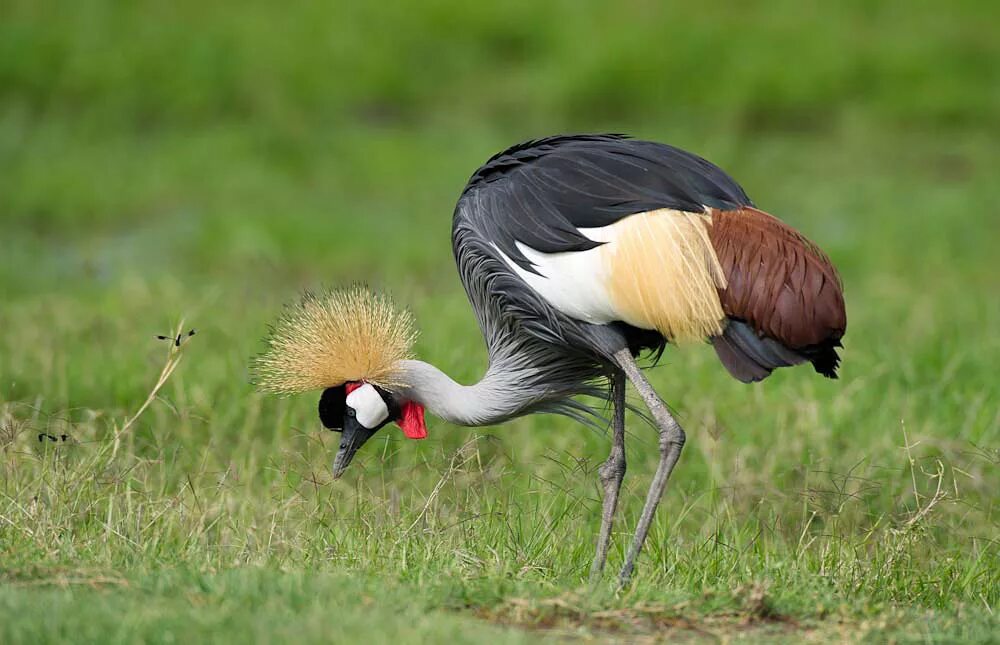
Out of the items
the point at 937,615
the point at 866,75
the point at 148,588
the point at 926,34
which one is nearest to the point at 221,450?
the point at 148,588

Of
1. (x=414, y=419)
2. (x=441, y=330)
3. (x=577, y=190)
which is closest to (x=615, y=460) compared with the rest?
(x=414, y=419)

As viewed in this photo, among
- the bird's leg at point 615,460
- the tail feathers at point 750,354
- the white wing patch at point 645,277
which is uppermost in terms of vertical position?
the white wing patch at point 645,277

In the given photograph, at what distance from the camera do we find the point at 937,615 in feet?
12.6

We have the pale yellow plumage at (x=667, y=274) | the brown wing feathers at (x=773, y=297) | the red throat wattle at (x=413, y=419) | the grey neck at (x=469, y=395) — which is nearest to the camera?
the brown wing feathers at (x=773, y=297)

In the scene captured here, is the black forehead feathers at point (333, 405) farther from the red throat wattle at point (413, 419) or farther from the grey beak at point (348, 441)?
the red throat wattle at point (413, 419)

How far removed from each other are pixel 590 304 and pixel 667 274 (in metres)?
0.26

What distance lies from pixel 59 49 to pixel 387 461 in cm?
724

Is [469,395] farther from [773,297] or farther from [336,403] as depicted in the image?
[773,297]

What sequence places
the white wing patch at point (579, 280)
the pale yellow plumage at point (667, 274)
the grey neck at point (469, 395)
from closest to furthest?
the pale yellow plumage at point (667, 274) → the white wing patch at point (579, 280) → the grey neck at point (469, 395)

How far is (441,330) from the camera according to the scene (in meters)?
6.81

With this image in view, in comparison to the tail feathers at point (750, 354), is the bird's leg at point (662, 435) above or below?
below

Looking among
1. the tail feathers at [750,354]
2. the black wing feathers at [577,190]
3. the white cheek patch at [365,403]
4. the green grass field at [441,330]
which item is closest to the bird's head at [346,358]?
the white cheek patch at [365,403]

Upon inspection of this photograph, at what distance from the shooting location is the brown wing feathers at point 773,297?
395 centimetres

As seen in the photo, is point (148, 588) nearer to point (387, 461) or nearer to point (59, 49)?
point (387, 461)
